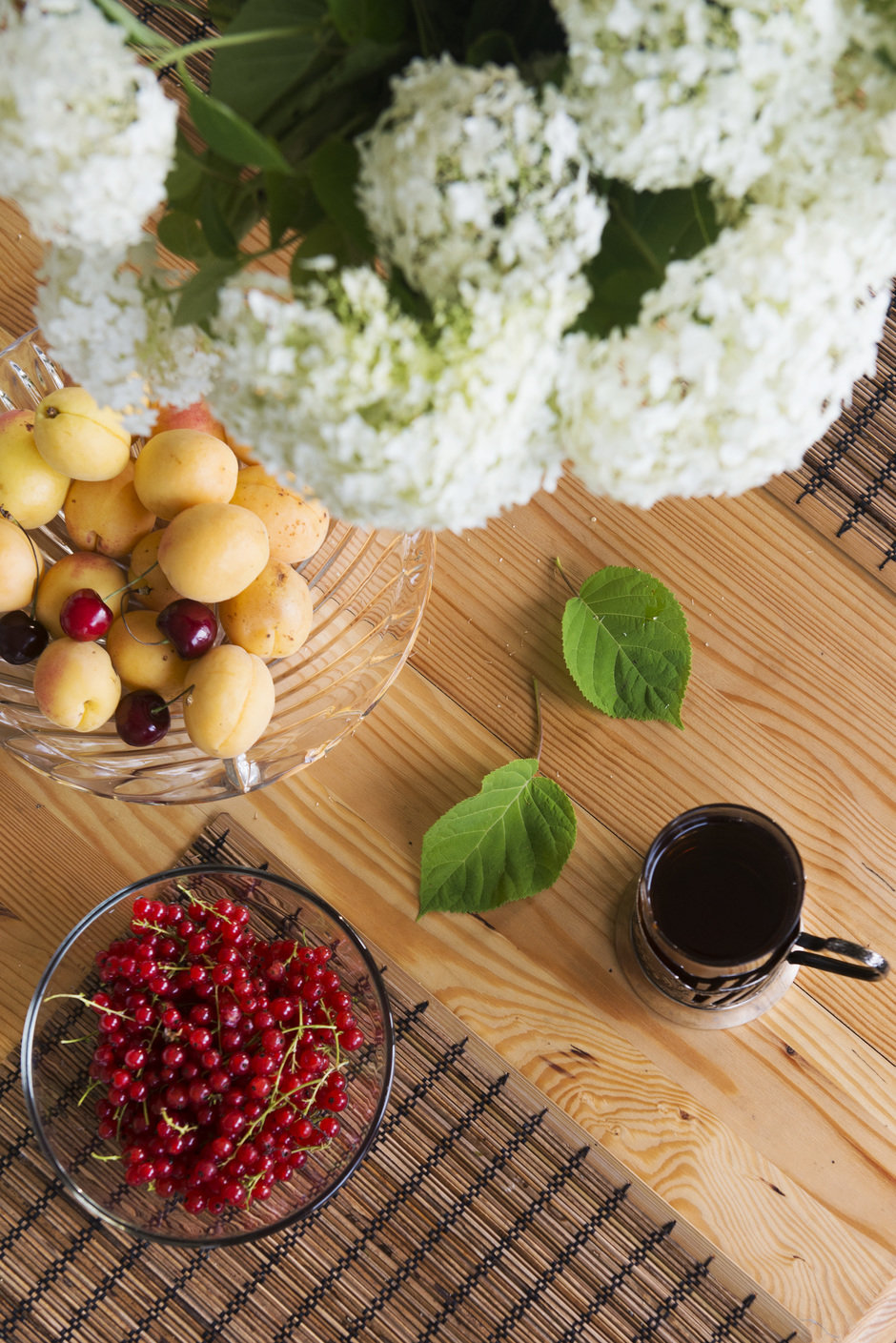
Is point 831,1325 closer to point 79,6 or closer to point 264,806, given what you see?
point 264,806

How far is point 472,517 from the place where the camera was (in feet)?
1.18

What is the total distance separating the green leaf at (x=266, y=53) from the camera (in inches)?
12.8

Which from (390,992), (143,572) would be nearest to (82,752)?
(143,572)

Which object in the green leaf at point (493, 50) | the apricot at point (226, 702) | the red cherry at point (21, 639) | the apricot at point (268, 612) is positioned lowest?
the red cherry at point (21, 639)

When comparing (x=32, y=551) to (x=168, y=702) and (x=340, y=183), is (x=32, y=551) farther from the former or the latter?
(x=340, y=183)

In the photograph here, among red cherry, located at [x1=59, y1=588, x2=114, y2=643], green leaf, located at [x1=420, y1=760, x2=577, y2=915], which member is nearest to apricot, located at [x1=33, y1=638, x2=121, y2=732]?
red cherry, located at [x1=59, y1=588, x2=114, y2=643]

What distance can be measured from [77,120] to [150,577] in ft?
1.21

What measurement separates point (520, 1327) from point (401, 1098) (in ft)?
0.56

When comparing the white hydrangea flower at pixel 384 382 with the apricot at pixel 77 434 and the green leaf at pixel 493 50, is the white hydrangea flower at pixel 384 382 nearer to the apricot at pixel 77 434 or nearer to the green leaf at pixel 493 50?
the green leaf at pixel 493 50

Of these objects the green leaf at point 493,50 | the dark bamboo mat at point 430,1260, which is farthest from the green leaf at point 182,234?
→ the dark bamboo mat at point 430,1260

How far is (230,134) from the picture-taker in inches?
12.2

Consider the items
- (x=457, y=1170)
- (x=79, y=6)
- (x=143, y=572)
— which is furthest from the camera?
(x=457, y=1170)

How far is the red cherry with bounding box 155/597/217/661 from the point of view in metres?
0.60

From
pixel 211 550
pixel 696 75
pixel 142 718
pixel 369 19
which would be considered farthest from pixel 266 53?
pixel 142 718
